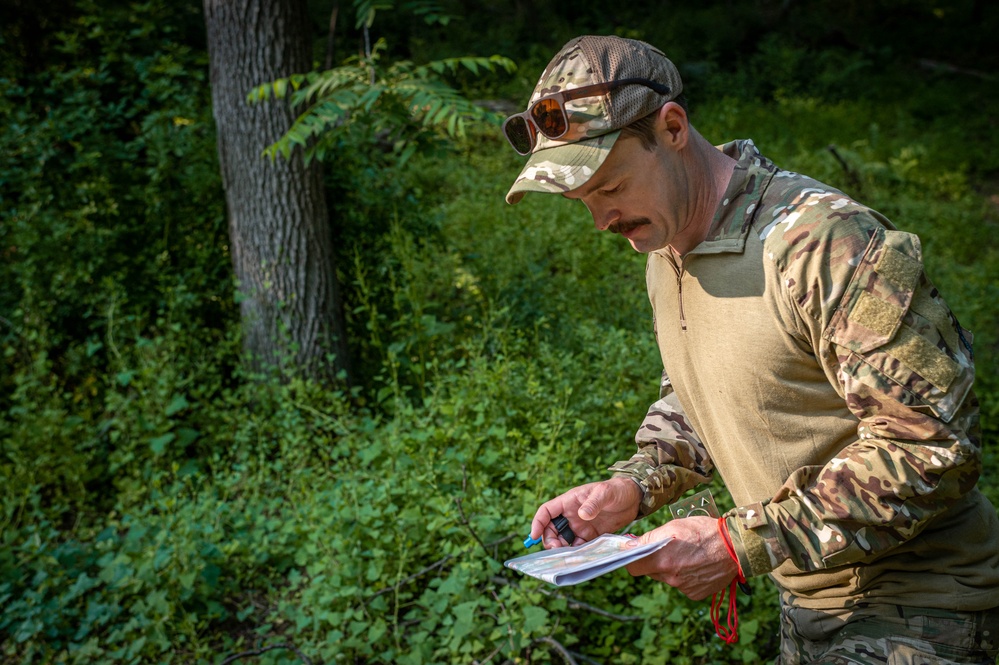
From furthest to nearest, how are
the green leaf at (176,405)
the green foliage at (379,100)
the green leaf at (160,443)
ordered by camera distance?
the green leaf at (176,405) → the green leaf at (160,443) → the green foliage at (379,100)

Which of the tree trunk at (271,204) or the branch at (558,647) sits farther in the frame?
the tree trunk at (271,204)

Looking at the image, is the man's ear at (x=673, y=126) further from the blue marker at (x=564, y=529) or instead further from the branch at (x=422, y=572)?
the branch at (x=422, y=572)

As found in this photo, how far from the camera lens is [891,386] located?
1534mm

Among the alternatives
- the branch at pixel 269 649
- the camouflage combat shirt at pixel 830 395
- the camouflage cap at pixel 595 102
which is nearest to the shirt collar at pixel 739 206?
the camouflage combat shirt at pixel 830 395

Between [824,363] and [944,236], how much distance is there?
8569 millimetres

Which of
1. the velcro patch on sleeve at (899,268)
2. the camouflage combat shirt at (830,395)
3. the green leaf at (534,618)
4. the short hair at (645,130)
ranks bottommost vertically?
the green leaf at (534,618)

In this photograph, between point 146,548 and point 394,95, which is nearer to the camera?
point 146,548

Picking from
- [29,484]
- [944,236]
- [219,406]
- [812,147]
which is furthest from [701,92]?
[29,484]

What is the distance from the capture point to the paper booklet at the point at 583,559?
1.59m

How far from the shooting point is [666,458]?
2256mm

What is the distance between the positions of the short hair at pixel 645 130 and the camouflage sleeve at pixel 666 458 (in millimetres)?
723

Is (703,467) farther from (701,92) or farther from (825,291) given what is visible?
(701,92)

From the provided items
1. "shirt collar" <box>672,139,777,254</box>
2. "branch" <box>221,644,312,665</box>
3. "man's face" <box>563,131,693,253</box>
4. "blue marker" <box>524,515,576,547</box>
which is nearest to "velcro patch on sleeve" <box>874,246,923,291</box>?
"shirt collar" <box>672,139,777,254</box>

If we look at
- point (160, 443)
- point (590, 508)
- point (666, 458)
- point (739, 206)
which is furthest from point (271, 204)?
point (739, 206)
